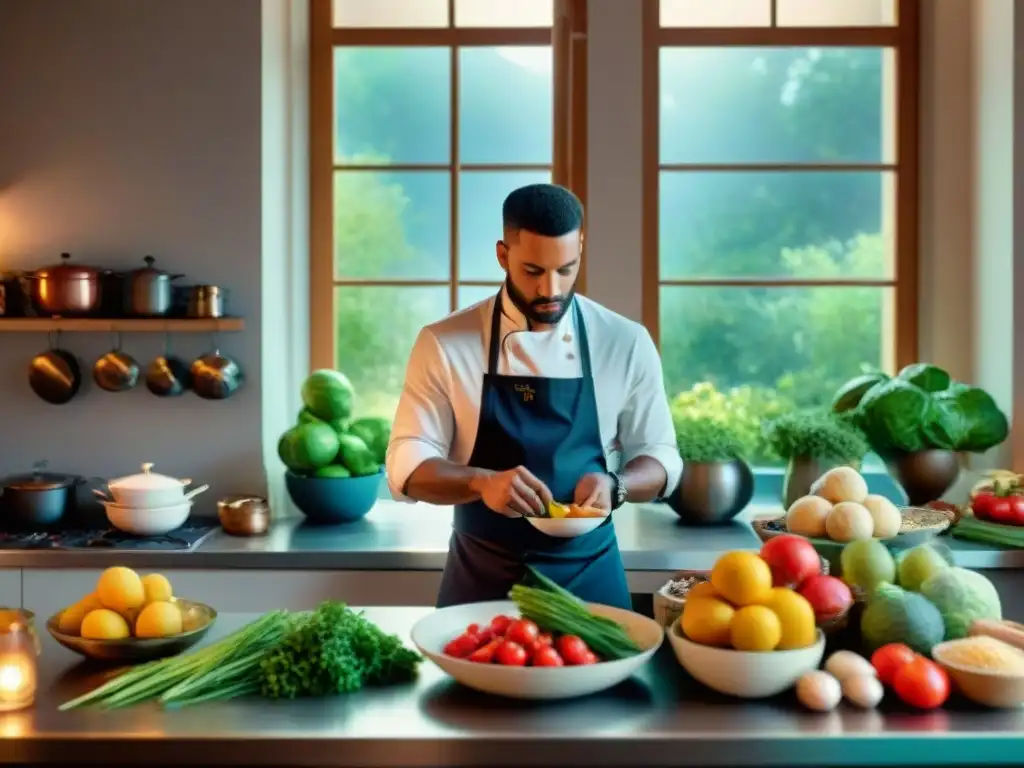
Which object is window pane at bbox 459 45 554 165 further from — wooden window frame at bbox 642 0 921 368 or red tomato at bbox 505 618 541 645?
red tomato at bbox 505 618 541 645

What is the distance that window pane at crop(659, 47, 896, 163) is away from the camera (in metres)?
4.19

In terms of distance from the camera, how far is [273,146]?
12.8 ft

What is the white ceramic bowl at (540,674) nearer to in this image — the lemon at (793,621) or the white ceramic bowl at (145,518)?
the lemon at (793,621)

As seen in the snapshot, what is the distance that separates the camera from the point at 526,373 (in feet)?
8.65

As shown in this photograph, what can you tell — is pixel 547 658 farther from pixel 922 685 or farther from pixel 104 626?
pixel 104 626

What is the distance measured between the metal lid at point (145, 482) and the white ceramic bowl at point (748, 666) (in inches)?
82.2

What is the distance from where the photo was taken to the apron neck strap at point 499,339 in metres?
2.64

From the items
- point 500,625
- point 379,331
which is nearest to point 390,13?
point 379,331

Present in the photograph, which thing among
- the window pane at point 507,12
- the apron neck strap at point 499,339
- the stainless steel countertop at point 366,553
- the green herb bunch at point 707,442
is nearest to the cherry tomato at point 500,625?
the apron neck strap at point 499,339

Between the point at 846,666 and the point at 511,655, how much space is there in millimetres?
520

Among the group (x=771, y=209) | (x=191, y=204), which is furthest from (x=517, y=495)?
(x=771, y=209)

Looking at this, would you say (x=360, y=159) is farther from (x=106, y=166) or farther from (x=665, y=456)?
(x=665, y=456)

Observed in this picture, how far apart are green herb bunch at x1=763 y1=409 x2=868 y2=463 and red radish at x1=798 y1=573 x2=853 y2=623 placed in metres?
1.73

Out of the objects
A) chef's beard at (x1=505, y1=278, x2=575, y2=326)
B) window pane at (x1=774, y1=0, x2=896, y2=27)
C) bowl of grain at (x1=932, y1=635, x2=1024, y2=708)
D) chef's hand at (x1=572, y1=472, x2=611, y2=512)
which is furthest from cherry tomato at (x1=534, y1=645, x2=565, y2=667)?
window pane at (x1=774, y1=0, x2=896, y2=27)
